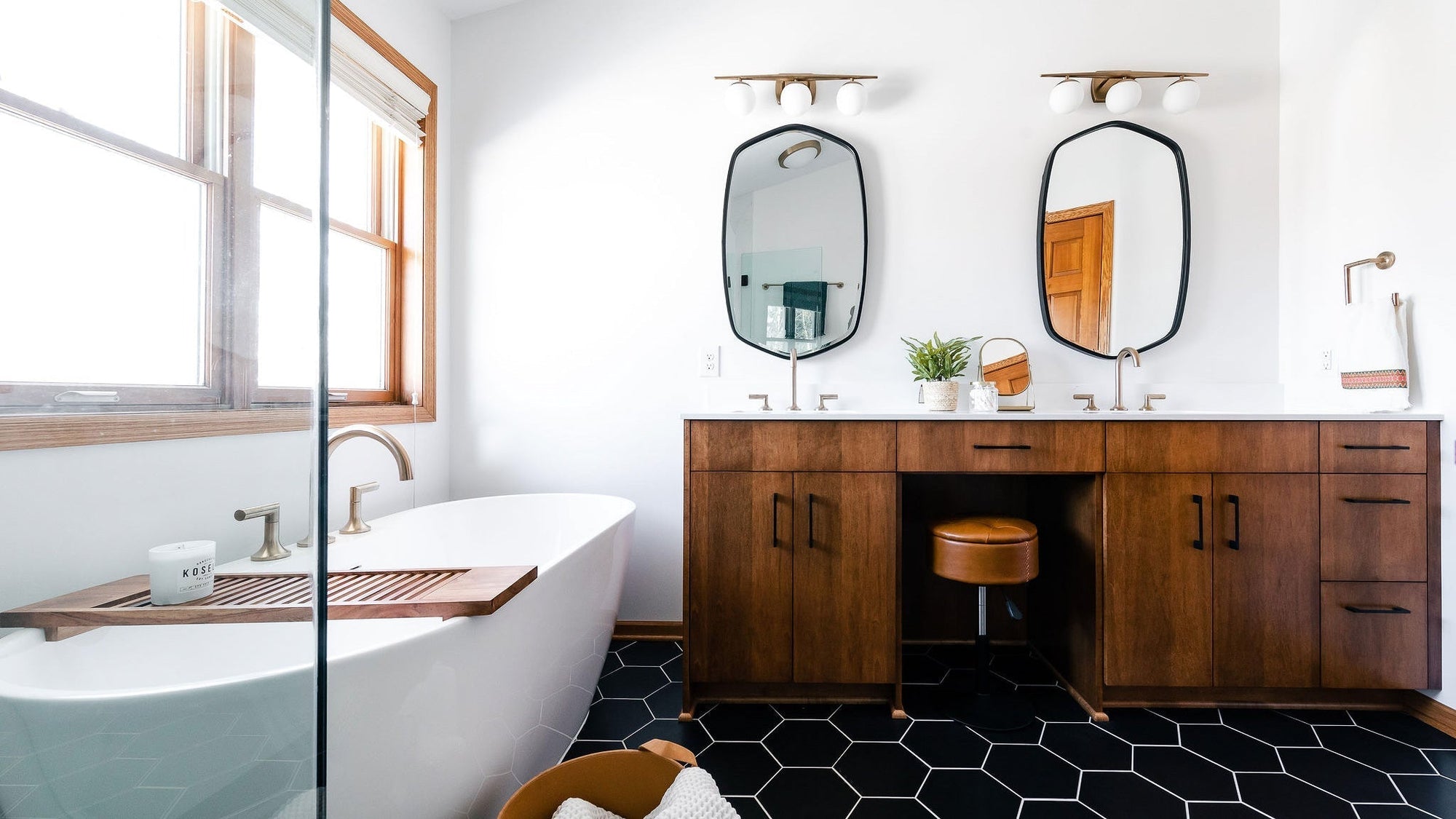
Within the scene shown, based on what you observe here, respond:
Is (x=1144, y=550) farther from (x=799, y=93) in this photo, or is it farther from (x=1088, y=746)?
(x=799, y=93)

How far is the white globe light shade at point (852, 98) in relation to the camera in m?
2.14

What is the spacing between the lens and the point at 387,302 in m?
2.20

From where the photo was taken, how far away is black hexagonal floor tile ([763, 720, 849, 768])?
151 centimetres

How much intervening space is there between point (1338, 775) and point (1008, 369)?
1386 millimetres

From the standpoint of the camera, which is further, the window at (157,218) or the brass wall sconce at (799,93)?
the brass wall sconce at (799,93)

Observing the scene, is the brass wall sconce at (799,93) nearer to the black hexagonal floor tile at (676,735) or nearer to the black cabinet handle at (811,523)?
the black cabinet handle at (811,523)

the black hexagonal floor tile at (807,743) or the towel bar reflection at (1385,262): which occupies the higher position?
the towel bar reflection at (1385,262)

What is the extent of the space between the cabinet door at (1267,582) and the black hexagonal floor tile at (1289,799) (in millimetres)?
313

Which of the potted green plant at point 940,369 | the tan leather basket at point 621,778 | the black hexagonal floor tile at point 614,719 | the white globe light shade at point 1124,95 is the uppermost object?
the white globe light shade at point 1124,95

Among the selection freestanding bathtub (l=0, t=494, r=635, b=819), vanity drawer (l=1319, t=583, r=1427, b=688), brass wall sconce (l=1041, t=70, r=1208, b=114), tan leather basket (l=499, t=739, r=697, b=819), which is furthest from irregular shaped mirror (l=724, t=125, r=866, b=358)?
vanity drawer (l=1319, t=583, r=1427, b=688)

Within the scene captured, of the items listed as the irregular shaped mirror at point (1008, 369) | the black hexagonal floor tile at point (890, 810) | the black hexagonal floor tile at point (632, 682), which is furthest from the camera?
the irregular shaped mirror at point (1008, 369)

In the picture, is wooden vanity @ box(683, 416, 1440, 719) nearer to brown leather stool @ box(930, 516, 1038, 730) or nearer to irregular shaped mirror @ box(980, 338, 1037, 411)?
brown leather stool @ box(930, 516, 1038, 730)

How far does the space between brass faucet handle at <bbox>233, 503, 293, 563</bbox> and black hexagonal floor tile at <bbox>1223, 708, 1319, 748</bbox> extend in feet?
7.57

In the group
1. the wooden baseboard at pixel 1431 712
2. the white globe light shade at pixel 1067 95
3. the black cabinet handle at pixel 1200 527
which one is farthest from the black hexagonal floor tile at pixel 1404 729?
the white globe light shade at pixel 1067 95
